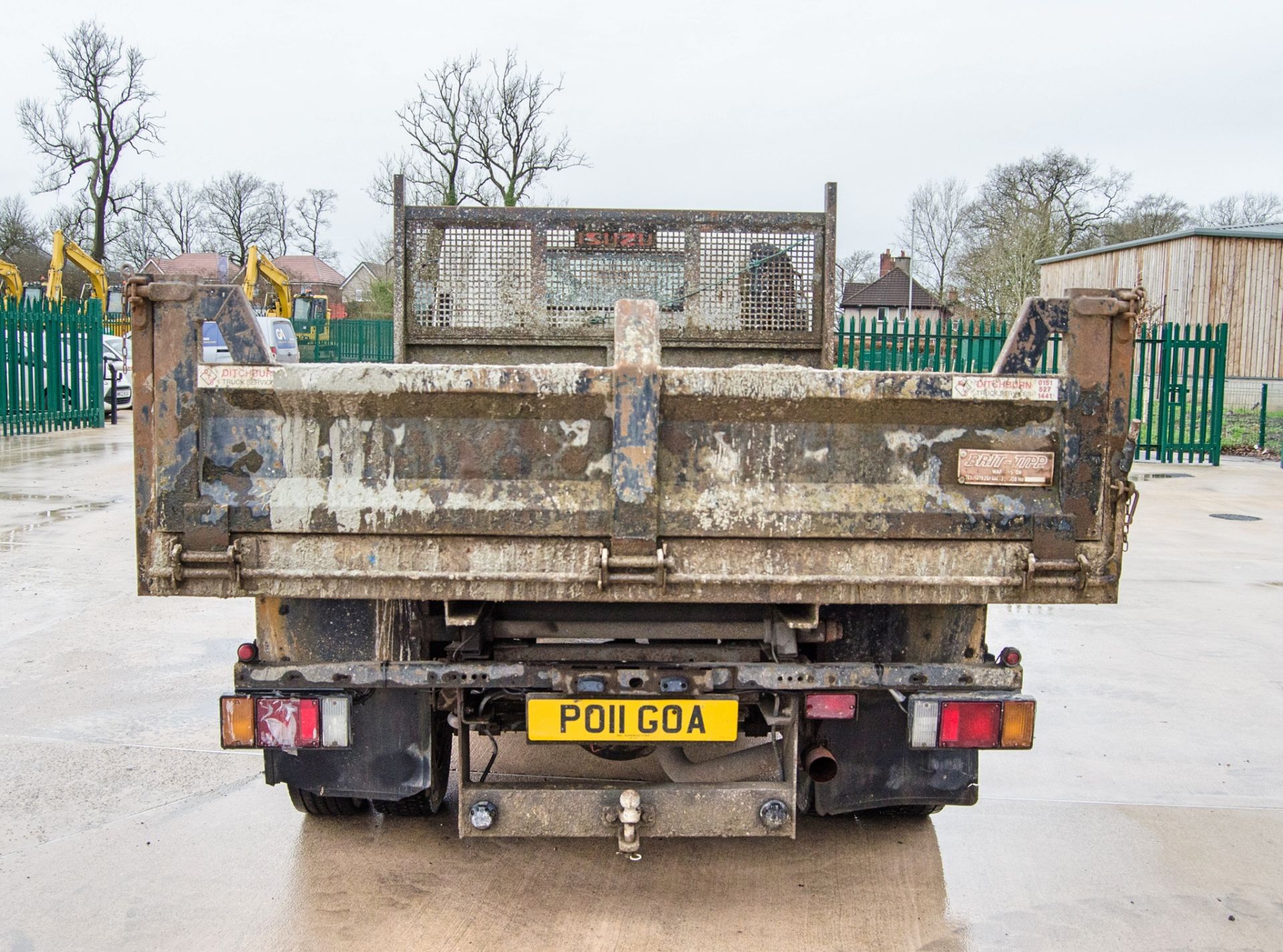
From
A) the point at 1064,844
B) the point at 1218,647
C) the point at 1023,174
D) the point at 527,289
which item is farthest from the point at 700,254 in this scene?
the point at 1023,174

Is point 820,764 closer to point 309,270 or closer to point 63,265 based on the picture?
point 63,265

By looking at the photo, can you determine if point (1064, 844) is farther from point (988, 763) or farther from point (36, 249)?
point (36, 249)

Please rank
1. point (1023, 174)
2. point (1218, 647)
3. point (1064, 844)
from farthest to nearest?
point (1023, 174), point (1218, 647), point (1064, 844)

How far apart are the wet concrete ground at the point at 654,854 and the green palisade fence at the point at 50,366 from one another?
13241 mm

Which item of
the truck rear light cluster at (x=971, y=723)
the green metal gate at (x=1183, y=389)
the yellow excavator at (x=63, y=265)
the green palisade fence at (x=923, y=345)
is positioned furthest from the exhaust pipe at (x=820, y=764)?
the yellow excavator at (x=63, y=265)

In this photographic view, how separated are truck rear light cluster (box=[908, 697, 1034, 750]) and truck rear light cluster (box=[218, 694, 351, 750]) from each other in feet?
5.46

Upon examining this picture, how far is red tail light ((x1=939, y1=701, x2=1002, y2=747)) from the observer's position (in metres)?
3.16

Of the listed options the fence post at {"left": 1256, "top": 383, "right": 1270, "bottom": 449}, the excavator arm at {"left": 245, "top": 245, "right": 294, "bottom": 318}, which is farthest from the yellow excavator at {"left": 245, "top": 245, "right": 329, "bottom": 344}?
the fence post at {"left": 1256, "top": 383, "right": 1270, "bottom": 449}

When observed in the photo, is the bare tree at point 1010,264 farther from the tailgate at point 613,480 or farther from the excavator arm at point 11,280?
the tailgate at point 613,480

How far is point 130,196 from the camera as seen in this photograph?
4481 centimetres

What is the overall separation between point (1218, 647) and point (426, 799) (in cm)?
501

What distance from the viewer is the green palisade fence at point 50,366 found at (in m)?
17.2

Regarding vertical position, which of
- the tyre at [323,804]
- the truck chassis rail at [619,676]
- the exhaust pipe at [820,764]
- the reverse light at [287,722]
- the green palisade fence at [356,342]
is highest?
the green palisade fence at [356,342]

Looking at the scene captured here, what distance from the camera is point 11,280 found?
24.4 m
